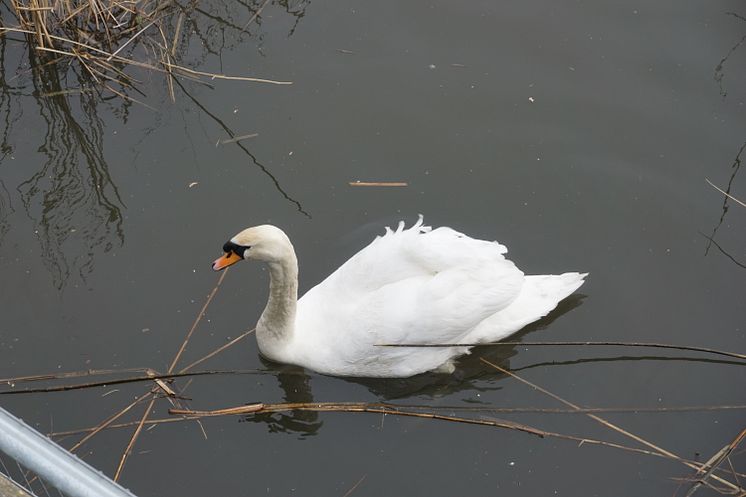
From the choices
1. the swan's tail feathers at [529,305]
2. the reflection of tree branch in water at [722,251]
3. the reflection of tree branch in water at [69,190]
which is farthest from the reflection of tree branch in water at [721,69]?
the reflection of tree branch in water at [69,190]

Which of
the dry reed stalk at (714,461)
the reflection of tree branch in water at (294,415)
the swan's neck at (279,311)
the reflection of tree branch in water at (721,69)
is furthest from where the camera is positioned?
the reflection of tree branch in water at (721,69)

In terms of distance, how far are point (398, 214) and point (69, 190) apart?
8.30 ft

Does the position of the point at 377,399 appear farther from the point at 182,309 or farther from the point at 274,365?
the point at 182,309

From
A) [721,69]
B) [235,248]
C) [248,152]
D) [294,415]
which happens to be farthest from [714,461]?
[248,152]

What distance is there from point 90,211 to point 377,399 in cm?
264

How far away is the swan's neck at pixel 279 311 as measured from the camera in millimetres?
5348

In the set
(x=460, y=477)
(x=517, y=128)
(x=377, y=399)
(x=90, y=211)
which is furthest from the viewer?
(x=517, y=128)

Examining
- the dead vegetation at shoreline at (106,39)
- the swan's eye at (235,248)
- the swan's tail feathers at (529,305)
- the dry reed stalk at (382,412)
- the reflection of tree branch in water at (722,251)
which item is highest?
the dead vegetation at shoreline at (106,39)

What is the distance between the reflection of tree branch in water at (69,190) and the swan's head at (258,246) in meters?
1.57

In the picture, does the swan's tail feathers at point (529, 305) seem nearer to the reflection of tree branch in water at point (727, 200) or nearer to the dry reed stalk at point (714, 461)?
the reflection of tree branch in water at point (727, 200)

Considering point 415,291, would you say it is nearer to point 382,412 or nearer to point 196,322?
point 382,412

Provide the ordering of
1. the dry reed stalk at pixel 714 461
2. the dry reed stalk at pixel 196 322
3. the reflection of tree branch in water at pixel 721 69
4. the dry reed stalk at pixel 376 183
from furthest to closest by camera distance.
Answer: the reflection of tree branch in water at pixel 721 69 → the dry reed stalk at pixel 376 183 → the dry reed stalk at pixel 196 322 → the dry reed stalk at pixel 714 461

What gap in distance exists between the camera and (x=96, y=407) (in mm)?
5570

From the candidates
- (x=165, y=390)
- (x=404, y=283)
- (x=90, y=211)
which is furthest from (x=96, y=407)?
(x=404, y=283)
